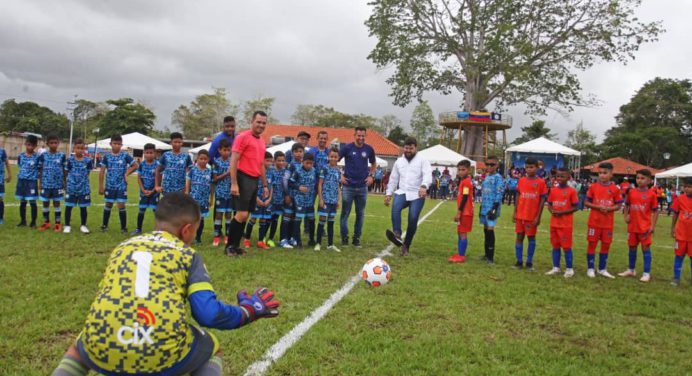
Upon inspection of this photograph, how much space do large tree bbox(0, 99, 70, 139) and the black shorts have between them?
7938 cm

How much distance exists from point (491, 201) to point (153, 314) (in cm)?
667

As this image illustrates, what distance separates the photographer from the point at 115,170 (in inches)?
361

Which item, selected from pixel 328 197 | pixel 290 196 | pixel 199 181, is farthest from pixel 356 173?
pixel 199 181

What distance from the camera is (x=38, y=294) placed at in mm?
4750

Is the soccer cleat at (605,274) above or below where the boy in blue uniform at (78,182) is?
below

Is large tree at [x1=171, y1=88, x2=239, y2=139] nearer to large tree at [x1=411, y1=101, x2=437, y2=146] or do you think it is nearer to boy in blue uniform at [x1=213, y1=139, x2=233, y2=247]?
→ large tree at [x1=411, y1=101, x2=437, y2=146]

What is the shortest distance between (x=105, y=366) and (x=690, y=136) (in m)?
69.5

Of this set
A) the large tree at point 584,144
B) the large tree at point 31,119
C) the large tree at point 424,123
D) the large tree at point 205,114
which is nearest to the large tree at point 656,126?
the large tree at point 584,144

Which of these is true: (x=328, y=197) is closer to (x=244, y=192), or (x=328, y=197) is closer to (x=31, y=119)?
(x=244, y=192)

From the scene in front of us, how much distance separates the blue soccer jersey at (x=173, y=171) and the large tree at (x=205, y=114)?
67468mm

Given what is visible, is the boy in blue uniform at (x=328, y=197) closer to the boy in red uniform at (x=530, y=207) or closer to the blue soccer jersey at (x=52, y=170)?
the boy in red uniform at (x=530, y=207)

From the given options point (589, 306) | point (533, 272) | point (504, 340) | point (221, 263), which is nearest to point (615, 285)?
point (533, 272)

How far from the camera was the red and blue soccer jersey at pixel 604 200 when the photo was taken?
7547mm

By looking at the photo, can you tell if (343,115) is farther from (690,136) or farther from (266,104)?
(690,136)
